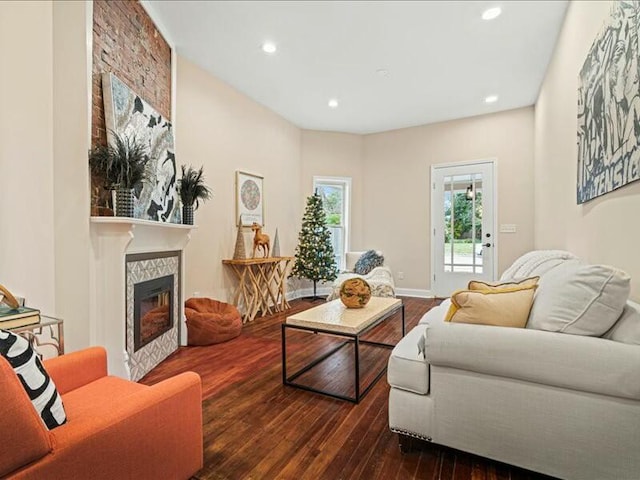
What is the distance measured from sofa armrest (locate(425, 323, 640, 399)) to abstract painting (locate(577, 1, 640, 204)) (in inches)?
33.7

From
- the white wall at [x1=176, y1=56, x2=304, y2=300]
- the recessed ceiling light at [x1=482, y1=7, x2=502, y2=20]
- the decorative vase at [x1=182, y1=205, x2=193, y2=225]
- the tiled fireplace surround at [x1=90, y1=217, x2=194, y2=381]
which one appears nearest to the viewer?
the tiled fireplace surround at [x1=90, y1=217, x2=194, y2=381]

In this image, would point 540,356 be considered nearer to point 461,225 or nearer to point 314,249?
point 314,249

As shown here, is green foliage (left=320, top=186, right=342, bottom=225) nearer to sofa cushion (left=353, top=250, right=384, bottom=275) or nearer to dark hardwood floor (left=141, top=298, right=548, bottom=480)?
sofa cushion (left=353, top=250, right=384, bottom=275)

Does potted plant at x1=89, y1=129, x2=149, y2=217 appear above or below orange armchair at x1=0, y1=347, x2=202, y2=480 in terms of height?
above

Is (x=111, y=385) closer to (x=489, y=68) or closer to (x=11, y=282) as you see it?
(x=11, y=282)

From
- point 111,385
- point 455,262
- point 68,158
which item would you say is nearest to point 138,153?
point 68,158

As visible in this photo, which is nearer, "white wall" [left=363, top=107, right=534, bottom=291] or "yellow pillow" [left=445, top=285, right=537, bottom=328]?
"yellow pillow" [left=445, top=285, right=537, bottom=328]

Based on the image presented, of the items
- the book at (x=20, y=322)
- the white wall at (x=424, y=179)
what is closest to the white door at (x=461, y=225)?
the white wall at (x=424, y=179)

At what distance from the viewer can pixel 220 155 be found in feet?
13.9

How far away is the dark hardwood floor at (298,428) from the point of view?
154 centimetres

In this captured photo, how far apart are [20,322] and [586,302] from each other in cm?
260

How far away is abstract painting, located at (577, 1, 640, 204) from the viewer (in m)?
1.57

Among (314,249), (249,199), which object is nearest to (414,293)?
(314,249)

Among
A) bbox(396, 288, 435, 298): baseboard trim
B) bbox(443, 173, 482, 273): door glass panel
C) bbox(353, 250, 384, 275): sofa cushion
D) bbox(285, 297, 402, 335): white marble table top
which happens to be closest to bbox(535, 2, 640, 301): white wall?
bbox(443, 173, 482, 273): door glass panel
